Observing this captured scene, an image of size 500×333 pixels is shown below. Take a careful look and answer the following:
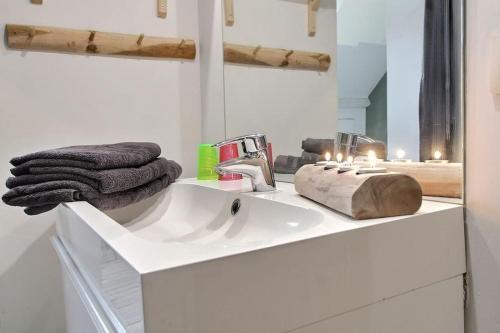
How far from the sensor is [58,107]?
1.36 metres

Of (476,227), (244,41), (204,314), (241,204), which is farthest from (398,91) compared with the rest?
(244,41)

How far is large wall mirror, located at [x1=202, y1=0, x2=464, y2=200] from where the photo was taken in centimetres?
81

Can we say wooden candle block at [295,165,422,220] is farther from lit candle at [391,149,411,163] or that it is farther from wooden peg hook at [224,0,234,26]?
wooden peg hook at [224,0,234,26]

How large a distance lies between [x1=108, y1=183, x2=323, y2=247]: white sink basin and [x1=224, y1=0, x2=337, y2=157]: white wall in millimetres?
350

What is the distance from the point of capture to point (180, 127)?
161cm

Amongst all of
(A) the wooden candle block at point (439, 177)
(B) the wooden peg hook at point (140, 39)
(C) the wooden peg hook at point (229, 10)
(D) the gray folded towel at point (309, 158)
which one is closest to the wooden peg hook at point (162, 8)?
(B) the wooden peg hook at point (140, 39)

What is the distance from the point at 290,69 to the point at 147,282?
1105 millimetres

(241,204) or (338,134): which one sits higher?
(338,134)

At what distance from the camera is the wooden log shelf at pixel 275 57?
4.08ft

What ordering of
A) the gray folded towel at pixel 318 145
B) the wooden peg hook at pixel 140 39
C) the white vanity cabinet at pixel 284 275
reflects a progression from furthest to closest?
the wooden peg hook at pixel 140 39, the gray folded towel at pixel 318 145, the white vanity cabinet at pixel 284 275

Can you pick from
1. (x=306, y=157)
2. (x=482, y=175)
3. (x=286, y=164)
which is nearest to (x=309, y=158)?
(x=306, y=157)

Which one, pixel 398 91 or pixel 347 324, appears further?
pixel 398 91

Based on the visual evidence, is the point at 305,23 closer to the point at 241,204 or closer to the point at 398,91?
the point at 398,91

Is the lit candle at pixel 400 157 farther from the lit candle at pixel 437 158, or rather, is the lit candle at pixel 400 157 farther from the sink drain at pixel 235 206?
the sink drain at pixel 235 206
